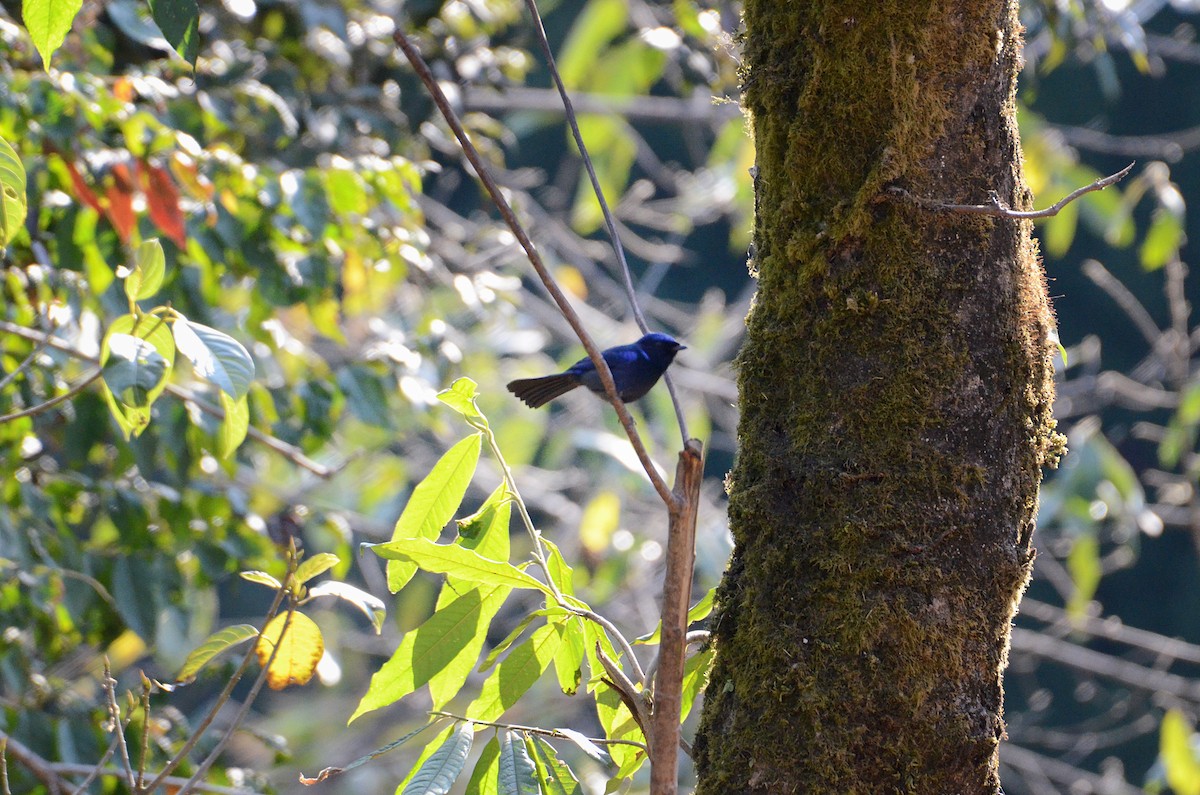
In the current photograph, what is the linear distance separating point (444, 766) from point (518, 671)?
0.16 meters

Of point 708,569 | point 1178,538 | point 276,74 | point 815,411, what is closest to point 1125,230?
point 708,569

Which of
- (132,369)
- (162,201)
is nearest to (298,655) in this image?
(132,369)

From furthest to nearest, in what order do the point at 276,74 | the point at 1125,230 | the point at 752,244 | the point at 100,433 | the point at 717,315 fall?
1. the point at 717,315
2. the point at 1125,230
3. the point at 276,74
4. the point at 100,433
5. the point at 752,244

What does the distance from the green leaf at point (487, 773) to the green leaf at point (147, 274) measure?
72 cm

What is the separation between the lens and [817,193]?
4.44 ft

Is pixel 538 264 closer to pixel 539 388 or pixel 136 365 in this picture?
pixel 136 365

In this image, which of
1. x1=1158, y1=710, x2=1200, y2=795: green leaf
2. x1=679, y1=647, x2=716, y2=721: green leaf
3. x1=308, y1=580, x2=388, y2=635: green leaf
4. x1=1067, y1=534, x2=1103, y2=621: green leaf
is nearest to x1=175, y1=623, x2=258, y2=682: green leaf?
x1=308, y1=580, x2=388, y2=635: green leaf

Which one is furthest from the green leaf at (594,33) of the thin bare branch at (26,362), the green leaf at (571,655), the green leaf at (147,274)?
the green leaf at (571,655)

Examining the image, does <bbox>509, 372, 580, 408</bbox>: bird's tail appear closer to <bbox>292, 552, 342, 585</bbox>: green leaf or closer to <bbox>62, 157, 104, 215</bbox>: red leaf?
<bbox>62, 157, 104, 215</bbox>: red leaf

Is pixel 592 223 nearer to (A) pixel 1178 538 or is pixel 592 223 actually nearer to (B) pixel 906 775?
(B) pixel 906 775

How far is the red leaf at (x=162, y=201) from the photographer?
7.23 feet

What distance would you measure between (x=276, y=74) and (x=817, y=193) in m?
2.32

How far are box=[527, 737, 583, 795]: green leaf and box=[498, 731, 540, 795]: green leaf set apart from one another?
24 millimetres

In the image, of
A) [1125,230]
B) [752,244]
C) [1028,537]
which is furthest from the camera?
[1125,230]
